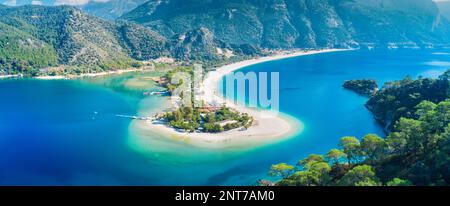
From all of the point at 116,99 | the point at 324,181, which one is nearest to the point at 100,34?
the point at 116,99

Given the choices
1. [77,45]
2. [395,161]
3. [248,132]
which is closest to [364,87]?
[248,132]

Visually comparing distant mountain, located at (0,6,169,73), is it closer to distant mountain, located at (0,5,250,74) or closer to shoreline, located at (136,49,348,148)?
distant mountain, located at (0,5,250,74)

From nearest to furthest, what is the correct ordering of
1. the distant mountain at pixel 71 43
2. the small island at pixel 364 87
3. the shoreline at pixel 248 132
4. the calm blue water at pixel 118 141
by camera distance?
the calm blue water at pixel 118 141, the shoreline at pixel 248 132, the small island at pixel 364 87, the distant mountain at pixel 71 43

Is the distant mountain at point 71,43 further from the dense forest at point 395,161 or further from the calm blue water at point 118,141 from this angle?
→ the dense forest at point 395,161

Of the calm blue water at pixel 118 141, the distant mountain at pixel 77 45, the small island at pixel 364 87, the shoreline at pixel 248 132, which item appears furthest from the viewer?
the distant mountain at pixel 77 45

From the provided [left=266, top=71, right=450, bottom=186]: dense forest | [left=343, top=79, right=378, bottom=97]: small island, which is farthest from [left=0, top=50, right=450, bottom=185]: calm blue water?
[left=266, top=71, right=450, bottom=186]: dense forest

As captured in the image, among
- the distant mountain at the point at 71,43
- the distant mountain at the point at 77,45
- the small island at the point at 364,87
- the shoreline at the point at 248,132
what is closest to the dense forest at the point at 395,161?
the shoreline at the point at 248,132

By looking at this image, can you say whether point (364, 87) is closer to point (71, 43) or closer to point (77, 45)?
point (77, 45)
